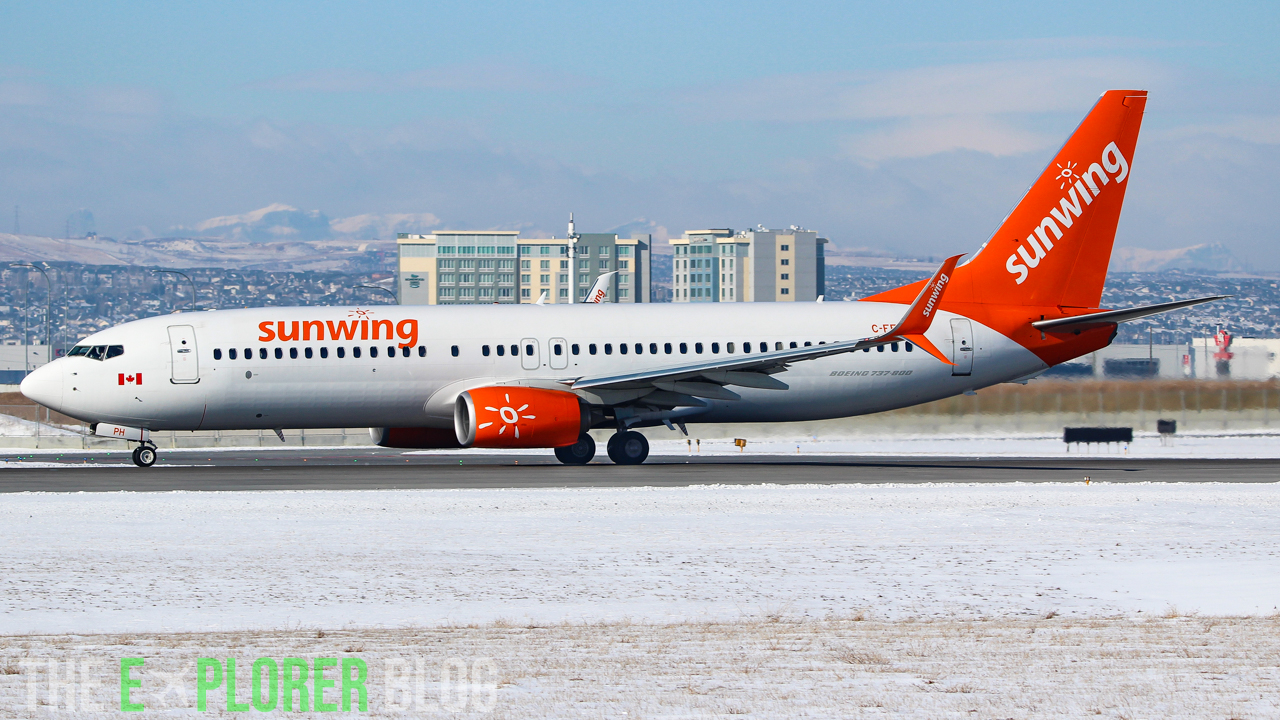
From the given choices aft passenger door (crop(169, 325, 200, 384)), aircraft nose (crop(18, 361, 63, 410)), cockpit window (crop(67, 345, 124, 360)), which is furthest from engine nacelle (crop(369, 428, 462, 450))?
aircraft nose (crop(18, 361, 63, 410))

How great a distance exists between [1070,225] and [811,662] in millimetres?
25866

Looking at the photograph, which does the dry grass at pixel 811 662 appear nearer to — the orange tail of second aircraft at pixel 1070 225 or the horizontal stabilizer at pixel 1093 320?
the horizontal stabilizer at pixel 1093 320

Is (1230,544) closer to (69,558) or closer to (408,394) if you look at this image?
(69,558)

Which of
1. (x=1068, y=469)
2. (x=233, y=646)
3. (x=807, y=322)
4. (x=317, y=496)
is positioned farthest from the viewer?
(x=807, y=322)

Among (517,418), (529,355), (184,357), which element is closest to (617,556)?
(517,418)

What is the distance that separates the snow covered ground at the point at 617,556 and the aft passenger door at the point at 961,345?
9.41m

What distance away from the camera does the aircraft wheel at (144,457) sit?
30.1 m

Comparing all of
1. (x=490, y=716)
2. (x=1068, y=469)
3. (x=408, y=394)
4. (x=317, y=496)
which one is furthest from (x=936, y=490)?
(x=490, y=716)

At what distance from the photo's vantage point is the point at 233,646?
33.7 feet

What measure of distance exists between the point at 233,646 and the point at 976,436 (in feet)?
105

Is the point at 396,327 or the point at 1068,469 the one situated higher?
the point at 396,327

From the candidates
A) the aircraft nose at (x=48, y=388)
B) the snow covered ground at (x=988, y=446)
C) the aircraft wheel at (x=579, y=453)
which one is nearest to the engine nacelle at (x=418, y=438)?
the aircraft wheel at (x=579, y=453)

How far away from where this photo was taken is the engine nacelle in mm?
32094

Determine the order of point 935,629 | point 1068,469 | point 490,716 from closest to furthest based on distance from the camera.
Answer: point 490,716, point 935,629, point 1068,469
